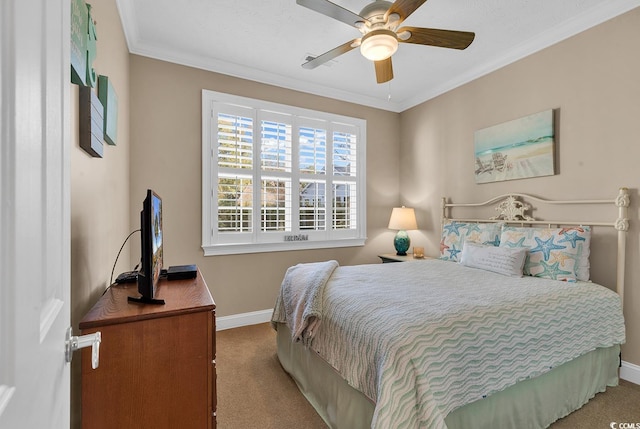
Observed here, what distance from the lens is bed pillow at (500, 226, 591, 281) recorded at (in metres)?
2.31

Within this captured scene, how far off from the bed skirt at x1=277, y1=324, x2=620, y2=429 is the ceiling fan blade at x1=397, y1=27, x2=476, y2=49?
2168 millimetres

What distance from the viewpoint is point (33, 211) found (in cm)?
49

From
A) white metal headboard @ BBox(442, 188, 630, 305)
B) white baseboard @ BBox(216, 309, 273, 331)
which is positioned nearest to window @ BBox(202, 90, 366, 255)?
white baseboard @ BBox(216, 309, 273, 331)

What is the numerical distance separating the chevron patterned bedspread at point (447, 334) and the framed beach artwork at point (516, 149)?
3.95ft

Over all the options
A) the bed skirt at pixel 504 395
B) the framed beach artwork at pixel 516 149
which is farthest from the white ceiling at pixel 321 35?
the bed skirt at pixel 504 395

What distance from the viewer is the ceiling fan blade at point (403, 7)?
1755 mm

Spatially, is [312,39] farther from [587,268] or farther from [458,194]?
[587,268]

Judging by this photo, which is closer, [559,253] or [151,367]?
[151,367]

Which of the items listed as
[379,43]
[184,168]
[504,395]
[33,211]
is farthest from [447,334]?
[184,168]

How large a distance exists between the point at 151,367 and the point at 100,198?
1.09 metres

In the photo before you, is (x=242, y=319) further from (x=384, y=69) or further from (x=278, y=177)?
(x=384, y=69)

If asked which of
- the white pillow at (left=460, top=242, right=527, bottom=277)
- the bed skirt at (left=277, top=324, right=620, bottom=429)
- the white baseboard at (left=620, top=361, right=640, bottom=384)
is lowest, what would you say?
the white baseboard at (left=620, top=361, right=640, bottom=384)

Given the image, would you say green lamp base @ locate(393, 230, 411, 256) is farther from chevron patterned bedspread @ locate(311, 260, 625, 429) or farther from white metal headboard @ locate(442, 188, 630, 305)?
chevron patterned bedspread @ locate(311, 260, 625, 429)

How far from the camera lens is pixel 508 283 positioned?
86.0 inches
